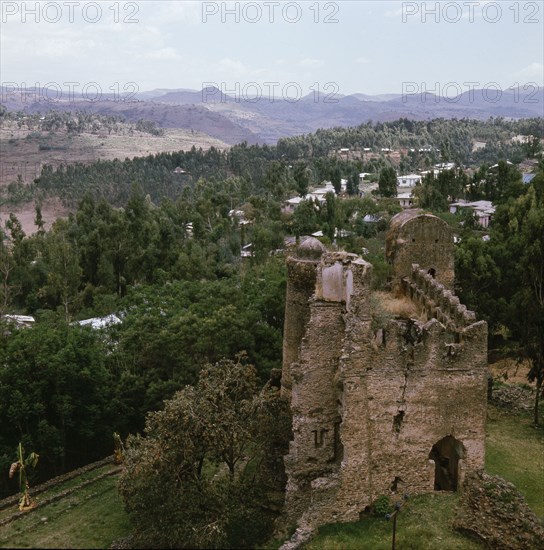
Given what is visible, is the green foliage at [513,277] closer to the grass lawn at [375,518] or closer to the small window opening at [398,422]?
the grass lawn at [375,518]

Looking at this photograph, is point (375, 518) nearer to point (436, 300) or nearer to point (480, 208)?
point (436, 300)

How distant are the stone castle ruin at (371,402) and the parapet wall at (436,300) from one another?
73mm

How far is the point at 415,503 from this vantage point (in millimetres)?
18703

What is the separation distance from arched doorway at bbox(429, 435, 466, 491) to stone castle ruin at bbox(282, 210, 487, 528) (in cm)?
3

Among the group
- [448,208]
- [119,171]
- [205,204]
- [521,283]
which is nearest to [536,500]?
[521,283]

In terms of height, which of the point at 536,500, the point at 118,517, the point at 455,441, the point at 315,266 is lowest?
the point at 118,517

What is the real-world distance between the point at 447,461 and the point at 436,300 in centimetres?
509

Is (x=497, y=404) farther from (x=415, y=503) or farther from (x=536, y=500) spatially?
(x=415, y=503)

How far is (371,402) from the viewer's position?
1862cm

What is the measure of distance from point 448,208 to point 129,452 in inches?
2687

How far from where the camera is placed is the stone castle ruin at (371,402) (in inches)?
727

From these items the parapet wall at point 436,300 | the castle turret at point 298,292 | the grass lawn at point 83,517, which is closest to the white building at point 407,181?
the parapet wall at point 436,300

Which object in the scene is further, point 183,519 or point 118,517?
point 118,517

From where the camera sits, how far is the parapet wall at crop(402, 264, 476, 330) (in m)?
19.7
